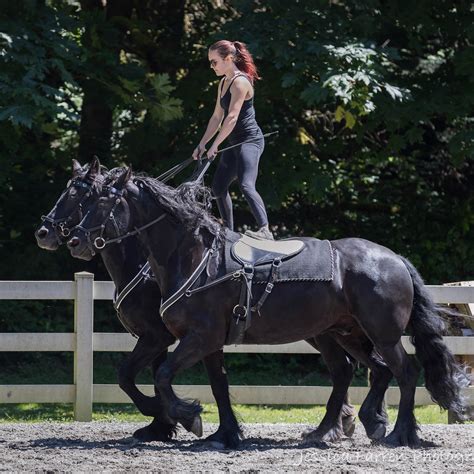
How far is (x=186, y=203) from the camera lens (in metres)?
7.54

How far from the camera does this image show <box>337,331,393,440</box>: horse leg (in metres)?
7.71

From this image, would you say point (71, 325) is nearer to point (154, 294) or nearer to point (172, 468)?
point (154, 294)

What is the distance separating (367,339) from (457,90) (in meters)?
4.82

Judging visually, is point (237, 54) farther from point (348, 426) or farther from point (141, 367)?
point (348, 426)

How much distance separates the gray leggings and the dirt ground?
5.72ft

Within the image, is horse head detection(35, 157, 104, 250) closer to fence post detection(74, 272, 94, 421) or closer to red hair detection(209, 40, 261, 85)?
red hair detection(209, 40, 261, 85)

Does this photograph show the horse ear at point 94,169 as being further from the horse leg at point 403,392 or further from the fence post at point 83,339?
the horse leg at point 403,392

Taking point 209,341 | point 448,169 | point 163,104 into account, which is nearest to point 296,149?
point 163,104

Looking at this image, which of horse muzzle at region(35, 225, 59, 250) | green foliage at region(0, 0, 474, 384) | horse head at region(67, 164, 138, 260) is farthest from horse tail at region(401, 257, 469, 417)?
green foliage at region(0, 0, 474, 384)

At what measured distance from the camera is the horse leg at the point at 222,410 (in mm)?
→ 7554

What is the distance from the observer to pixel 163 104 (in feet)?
38.7

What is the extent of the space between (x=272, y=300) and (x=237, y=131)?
139cm

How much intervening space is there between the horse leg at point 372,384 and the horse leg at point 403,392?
0.45ft

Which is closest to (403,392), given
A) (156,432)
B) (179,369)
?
(179,369)
